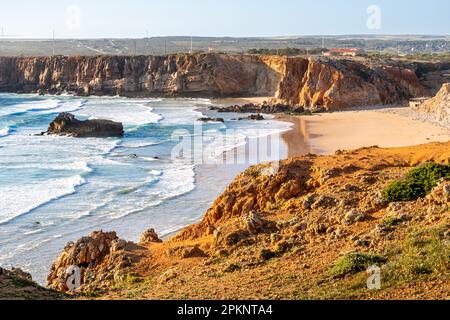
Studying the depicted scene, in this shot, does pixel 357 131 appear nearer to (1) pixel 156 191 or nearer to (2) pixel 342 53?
(1) pixel 156 191

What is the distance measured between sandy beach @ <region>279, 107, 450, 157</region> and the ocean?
6.54 ft

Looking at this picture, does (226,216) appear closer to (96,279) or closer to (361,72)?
(96,279)

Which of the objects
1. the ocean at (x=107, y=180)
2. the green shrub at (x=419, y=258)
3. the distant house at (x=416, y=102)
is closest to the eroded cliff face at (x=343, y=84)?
the distant house at (x=416, y=102)

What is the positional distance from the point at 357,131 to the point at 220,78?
34.6 m

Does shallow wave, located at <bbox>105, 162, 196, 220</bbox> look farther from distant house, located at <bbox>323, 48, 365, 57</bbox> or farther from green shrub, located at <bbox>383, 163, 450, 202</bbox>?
distant house, located at <bbox>323, 48, 365, 57</bbox>

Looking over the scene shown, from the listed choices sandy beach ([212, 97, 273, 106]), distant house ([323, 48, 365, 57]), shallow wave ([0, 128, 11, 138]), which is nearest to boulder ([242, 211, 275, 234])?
shallow wave ([0, 128, 11, 138])

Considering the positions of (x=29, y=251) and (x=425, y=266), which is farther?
(x=29, y=251)

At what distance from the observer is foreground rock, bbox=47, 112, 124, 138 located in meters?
43.7

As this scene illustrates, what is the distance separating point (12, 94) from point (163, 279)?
78.3 metres

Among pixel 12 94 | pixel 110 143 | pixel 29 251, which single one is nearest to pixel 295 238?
pixel 29 251

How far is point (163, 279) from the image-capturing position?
1052 centimetres

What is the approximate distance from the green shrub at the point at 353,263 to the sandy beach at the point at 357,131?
23073 mm

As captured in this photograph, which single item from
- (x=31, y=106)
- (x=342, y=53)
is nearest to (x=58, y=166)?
(x=31, y=106)

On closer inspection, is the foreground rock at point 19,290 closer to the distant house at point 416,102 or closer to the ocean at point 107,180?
the ocean at point 107,180
